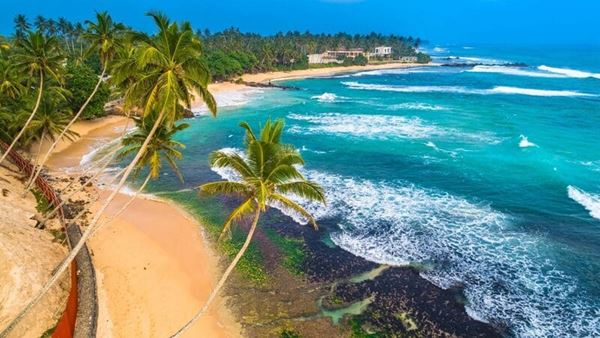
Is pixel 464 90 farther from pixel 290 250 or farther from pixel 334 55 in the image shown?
pixel 334 55

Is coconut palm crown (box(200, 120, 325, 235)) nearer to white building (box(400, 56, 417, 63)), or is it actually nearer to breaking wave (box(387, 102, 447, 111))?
breaking wave (box(387, 102, 447, 111))

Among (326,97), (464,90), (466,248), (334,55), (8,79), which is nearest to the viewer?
(466,248)

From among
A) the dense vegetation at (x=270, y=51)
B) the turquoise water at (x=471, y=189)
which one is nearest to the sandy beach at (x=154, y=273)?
the turquoise water at (x=471, y=189)

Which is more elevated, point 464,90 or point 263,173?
point 263,173

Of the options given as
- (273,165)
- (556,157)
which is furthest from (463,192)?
(273,165)

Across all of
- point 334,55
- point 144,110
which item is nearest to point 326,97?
point 144,110

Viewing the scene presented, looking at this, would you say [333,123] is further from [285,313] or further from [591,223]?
[285,313]

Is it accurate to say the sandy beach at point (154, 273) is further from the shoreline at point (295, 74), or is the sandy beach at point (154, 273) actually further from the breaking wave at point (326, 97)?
the breaking wave at point (326, 97)
